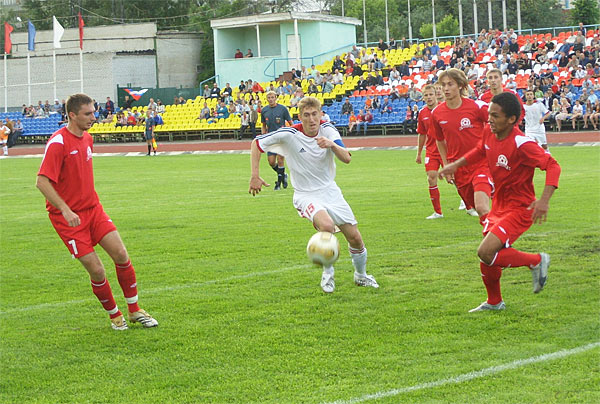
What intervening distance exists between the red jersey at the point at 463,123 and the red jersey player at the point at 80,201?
457 cm

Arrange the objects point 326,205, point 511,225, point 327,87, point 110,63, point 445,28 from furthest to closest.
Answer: point 445,28 → point 110,63 → point 327,87 → point 326,205 → point 511,225

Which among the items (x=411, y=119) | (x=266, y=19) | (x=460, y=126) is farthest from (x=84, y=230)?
(x=266, y=19)

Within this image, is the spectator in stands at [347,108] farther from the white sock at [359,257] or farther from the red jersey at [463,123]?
the white sock at [359,257]

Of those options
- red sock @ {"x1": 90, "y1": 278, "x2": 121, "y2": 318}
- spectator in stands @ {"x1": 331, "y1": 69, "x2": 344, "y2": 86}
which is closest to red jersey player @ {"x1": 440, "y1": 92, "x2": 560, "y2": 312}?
red sock @ {"x1": 90, "y1": 278, "x2": 121, "y2": 318}

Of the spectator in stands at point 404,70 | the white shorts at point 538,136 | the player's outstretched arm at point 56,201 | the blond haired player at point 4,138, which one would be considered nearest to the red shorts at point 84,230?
the player's outstretched arm at point 56,201

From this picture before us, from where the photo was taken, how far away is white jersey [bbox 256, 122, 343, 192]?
8.11 m

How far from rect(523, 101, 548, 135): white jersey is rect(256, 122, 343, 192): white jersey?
37.4 feet

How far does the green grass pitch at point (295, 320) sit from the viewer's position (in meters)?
5.22

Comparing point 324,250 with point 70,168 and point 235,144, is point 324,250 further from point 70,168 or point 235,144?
point 235,144

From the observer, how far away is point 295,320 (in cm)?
689

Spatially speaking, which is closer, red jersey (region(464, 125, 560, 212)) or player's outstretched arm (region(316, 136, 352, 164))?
red jersey (region(464, 125, 560, 212))

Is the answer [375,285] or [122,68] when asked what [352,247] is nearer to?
[375,285]

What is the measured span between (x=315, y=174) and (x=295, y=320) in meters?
1.85

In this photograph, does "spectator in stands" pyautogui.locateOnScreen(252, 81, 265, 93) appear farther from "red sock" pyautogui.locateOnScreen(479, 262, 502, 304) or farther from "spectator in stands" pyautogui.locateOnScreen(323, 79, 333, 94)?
"red sock" pyautogui.locateOnScreen(479, 262, 502, 304)
